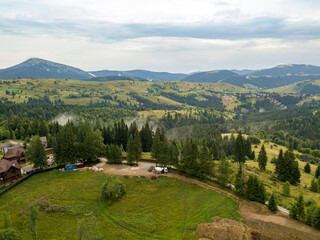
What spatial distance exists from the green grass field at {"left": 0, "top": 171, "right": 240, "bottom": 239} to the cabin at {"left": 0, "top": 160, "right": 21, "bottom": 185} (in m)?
6.39

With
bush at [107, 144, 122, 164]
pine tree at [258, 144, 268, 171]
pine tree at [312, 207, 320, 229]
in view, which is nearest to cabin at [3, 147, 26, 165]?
bush at [107, 144, 122, 164]

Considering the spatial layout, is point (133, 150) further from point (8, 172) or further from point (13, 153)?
point (13, 153)

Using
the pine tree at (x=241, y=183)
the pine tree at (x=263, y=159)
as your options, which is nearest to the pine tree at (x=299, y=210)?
the pine tree at (x=241, y=183)

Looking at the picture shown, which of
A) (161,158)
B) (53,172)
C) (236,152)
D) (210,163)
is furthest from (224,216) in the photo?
(53,172)

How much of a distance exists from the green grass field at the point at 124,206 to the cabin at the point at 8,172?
6395 millimetres

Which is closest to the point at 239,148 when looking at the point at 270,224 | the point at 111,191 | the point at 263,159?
the point at 263,159

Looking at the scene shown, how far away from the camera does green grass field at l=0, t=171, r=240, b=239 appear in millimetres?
45281

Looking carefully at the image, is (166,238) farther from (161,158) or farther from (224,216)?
(161,158)

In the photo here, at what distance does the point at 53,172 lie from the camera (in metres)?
73.9

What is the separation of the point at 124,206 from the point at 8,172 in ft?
143

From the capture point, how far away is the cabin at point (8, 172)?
67169 millimetres

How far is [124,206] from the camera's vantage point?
180 ft

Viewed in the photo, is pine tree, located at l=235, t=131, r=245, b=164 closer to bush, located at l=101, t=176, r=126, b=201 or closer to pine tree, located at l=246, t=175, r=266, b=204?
pine tree, located at l=246, t=175, r=266, b=204

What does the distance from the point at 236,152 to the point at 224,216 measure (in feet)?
170
